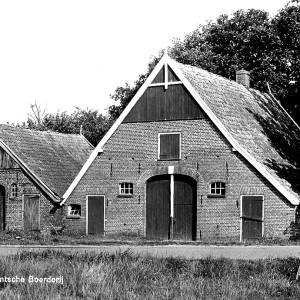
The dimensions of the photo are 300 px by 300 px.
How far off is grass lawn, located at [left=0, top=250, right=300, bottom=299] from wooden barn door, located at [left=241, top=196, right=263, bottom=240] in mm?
11386

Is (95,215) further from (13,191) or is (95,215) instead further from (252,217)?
(252,217)

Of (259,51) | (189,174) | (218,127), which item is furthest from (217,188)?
(259,51)

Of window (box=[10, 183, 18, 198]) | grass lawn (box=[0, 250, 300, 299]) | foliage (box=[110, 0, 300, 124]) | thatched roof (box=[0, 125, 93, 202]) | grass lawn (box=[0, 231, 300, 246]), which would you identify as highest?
foliage (box=[110, 0, 300, 124])

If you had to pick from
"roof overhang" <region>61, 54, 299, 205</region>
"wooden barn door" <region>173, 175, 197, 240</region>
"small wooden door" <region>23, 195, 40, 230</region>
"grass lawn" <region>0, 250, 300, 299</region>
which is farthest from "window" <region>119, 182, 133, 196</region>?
"grass lawn" <region>0, 250, 300, 299</region>

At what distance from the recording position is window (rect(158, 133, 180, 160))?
99.1 ft

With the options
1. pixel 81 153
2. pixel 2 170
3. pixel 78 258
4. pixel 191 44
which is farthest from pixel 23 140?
pixel 78 258

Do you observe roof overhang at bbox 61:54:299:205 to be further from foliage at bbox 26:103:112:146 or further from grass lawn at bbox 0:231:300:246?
foliage at bbox 26:103:112:146

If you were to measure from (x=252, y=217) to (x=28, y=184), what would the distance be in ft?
37.9

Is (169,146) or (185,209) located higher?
(169,146)

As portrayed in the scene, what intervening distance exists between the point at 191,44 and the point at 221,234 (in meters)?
21.3

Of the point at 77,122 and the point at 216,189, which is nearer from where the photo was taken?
the point at 216,189

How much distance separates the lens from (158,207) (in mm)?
30375

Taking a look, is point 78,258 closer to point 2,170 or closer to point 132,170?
point 132,170

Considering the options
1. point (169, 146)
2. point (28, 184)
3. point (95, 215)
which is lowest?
point (95, 215)
